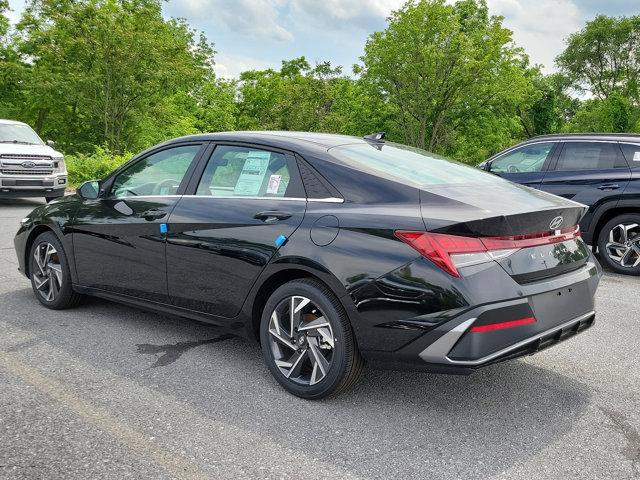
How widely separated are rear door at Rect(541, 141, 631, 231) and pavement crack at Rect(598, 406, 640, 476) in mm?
5042

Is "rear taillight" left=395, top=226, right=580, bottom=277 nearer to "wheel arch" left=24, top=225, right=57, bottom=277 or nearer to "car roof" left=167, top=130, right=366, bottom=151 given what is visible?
"car roof" left=167, top=130, right=366, bottom=151

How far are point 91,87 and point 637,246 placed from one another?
73.4 feet

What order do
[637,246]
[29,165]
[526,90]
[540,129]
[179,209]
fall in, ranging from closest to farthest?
[179,209] → [637,246] → [29,165] → [526,90] → [540,129]

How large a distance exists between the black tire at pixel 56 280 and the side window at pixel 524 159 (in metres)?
6.26

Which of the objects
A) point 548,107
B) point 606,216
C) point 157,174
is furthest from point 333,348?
point 548,107

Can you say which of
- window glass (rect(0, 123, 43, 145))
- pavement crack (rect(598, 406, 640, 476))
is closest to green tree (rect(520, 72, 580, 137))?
window glass (rect(0, 123, 43, 145))

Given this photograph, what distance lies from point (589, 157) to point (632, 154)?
530 millimetres

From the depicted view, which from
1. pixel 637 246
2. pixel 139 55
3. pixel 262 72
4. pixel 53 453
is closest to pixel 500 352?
pixel 53 453

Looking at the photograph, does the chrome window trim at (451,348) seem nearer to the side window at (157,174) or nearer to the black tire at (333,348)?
the black tire at (333,348)

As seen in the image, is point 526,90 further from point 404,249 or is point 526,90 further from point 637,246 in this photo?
point 404,249

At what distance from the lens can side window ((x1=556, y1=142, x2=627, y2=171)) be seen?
8.01 m

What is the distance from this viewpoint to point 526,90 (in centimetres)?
3491

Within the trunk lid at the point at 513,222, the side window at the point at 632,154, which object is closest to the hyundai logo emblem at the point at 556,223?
the trunk lid at the point at 513,222

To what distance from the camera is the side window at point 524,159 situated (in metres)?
8.65
